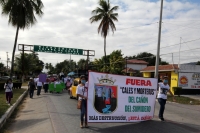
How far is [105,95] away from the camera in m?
8.32

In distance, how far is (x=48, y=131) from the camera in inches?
303

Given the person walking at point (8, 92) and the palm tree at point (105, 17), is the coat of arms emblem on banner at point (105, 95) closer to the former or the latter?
the person walking at point (8, 92)

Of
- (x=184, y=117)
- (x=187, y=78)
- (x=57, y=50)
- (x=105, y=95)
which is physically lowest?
(x=184, y=117)

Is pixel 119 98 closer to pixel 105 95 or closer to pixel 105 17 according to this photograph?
pixel 105 95

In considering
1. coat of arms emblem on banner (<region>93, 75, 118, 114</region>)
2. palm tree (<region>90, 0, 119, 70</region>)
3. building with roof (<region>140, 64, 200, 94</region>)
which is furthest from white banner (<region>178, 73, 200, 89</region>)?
coat of arms emblem on banner (<region>93, 75, 118, 114</region>)

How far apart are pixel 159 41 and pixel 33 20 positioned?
1308 centimetres

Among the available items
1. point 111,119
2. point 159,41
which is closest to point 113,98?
point 111,119

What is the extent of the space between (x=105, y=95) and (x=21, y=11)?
19.7 meters

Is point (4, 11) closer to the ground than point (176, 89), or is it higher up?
higher up

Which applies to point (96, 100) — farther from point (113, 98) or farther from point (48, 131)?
point (48, 131)

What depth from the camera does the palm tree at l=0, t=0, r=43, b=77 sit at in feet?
80.5

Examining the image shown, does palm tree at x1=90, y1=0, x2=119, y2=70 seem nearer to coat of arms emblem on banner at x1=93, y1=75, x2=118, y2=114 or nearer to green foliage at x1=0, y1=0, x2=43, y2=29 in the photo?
green foliage at x1=0, y1=0, x2=43, y2=29

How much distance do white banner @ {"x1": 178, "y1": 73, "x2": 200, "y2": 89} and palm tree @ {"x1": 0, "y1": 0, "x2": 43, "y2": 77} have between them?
1710cm

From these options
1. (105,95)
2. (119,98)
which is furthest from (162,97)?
(105,95)
